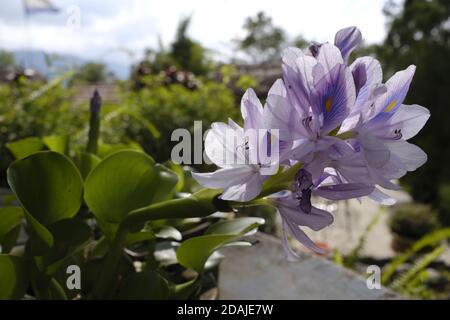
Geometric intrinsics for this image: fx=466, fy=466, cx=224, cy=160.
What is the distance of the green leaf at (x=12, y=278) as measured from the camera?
0.43 meters

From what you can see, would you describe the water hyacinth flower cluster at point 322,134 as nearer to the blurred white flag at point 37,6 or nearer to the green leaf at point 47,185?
the green leaf at point 47,185

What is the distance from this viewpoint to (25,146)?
0.67 meters

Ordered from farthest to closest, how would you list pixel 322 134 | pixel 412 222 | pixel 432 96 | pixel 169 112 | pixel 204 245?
pixel 432 96 < pixel 412 222 < pixel 169 112 < pixel 204 245 < pixel 322 134

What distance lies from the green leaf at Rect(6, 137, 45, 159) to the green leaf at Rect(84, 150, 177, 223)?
0.86ft

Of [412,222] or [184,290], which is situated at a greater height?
[184,290]

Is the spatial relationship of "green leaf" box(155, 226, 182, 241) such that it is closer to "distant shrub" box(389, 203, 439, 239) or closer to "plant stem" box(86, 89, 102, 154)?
"plant stem" box(86, 89, 102, 154)

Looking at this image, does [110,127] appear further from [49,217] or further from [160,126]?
[49,217]

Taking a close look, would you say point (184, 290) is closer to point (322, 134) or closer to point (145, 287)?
point (145, 287)

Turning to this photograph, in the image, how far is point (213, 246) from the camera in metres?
0.43

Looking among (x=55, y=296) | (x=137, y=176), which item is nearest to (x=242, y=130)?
(x=137, y=176)

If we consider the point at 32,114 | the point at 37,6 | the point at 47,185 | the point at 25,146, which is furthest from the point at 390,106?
the point at 37,6

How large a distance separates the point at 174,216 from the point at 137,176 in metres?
0.10

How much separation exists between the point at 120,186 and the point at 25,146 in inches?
11.4

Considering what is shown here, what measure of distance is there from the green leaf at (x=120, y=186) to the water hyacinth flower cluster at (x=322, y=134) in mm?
134
